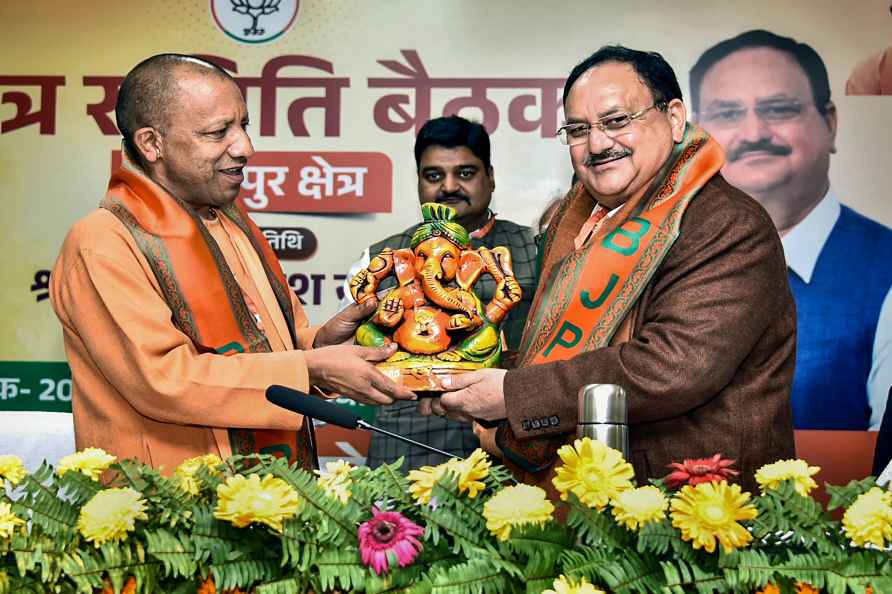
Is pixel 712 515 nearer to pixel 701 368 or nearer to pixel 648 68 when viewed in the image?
pixel 701 368

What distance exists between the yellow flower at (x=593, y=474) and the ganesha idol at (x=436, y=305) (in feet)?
3.53

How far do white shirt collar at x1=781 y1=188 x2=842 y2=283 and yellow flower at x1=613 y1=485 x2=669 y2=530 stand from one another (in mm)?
3619

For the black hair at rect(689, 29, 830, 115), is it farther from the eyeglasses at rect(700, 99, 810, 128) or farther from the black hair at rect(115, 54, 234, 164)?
the black hair at rect(115, 54, 234, 164)

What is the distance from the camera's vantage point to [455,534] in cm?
154

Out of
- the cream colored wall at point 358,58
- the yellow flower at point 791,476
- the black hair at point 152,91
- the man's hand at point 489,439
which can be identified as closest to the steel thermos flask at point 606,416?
the yellow flower at point 791,476

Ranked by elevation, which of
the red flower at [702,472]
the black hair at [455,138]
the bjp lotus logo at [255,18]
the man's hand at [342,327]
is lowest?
the red flower at [702,472]

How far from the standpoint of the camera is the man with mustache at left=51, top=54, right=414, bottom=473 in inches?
96.7

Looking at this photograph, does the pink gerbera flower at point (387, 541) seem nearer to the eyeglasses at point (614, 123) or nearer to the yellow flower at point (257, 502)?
the yellow flower at point (257, 502)

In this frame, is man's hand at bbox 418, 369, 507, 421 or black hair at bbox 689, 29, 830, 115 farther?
black hair at bbox 689, 29, 830, 115

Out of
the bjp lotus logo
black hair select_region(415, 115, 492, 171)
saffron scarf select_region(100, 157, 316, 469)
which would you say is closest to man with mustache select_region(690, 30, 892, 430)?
black hair select_region(415, 115, 492, 171)

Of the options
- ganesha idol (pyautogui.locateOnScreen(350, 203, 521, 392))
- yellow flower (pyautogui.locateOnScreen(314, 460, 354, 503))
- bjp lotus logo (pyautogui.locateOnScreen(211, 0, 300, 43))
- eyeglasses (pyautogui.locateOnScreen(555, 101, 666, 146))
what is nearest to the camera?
yellow flower (pyautogui.locateOnScreen(314, 460, 354, 503))

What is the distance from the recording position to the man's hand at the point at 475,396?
2.45 m

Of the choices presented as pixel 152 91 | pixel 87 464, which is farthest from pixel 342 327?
pixel 87 464

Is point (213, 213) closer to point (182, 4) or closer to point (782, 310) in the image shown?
point (782, 310)
